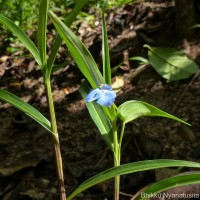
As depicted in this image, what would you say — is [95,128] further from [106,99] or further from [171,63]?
[106,99]

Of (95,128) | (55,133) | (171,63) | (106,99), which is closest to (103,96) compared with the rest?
(106,99)

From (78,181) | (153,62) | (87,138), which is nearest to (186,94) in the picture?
(153,62)

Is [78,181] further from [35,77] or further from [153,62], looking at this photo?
[35,77]

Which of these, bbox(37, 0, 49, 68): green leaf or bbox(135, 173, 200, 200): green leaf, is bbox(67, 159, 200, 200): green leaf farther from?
bbox(37, 0, 49, 68): green leaf

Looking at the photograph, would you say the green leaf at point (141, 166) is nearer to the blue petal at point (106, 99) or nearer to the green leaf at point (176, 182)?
the green leaf at point (176, 182)

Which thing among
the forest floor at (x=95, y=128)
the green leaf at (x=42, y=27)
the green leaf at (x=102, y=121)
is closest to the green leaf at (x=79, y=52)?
the green leaf at (x=42, y=27)

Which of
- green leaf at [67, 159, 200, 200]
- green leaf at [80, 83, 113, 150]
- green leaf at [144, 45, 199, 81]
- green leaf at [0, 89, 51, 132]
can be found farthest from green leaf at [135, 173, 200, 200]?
green leaf at [144, 45, 199, 81]
